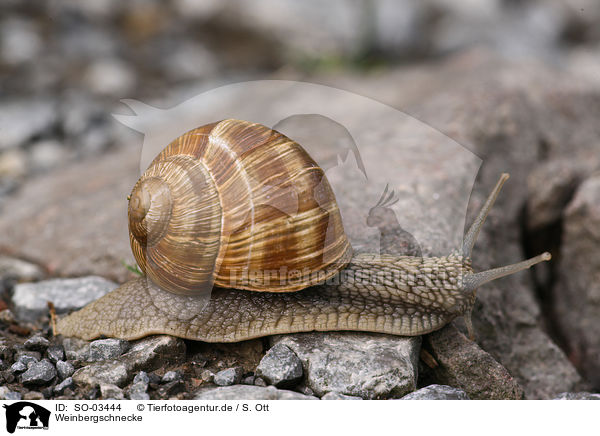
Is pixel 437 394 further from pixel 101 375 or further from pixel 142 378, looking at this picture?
pixel 101 375

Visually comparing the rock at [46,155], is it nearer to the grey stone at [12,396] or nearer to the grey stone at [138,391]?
the grey stone at [12,396]

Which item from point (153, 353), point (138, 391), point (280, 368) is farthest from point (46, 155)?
point (280, 368)

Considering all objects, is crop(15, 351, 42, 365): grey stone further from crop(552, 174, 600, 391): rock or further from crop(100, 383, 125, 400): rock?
crop(552, 174, 600, 391): rock

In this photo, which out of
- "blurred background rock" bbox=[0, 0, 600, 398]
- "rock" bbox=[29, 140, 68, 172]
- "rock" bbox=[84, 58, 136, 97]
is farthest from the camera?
"rock" bbox=[84, 58, 136, 97]

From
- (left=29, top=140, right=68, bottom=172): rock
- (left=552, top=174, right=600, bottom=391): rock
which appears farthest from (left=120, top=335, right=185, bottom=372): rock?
(left=29, top=140, right=68, bottom=172): rock

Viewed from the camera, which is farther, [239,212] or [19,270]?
[19,270]
